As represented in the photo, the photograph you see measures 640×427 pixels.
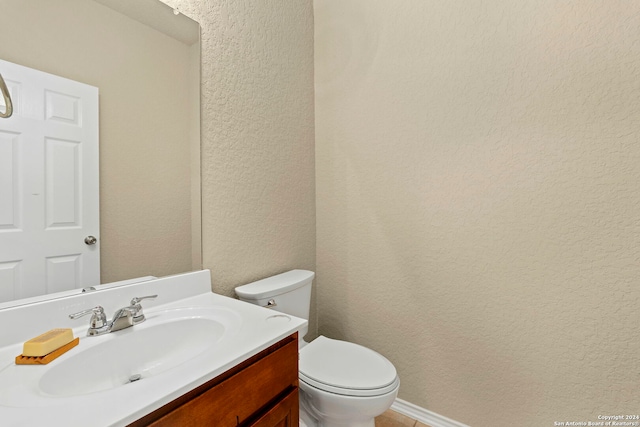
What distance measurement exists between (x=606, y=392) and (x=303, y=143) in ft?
5.82

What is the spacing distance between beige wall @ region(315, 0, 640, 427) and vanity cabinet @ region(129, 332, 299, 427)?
86 centimetres

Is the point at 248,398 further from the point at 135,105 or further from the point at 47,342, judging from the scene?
the point at 135,105

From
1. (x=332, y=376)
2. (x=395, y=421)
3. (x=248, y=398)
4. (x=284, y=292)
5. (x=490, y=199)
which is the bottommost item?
(x=395, y=421)

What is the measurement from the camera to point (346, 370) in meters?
1.19

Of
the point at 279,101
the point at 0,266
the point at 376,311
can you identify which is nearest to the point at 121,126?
the point at 0,266

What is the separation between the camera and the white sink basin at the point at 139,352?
69 cm

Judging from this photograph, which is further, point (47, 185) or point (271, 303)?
point (271, 303)

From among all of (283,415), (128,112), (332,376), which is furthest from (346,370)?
(128,112)

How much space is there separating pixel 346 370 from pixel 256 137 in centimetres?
115

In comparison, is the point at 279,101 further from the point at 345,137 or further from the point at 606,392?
the point at 606,392

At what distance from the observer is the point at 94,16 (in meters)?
0.92

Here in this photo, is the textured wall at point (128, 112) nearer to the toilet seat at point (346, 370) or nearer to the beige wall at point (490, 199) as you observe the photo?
the toilet seat at point (346, 370)

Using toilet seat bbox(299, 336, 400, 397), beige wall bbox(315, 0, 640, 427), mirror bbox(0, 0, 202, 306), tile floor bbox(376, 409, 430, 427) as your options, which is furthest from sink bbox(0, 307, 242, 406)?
tile floor bbox(376, 409, 430, 427)

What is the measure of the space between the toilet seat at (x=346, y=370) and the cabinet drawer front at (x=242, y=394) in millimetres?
272
